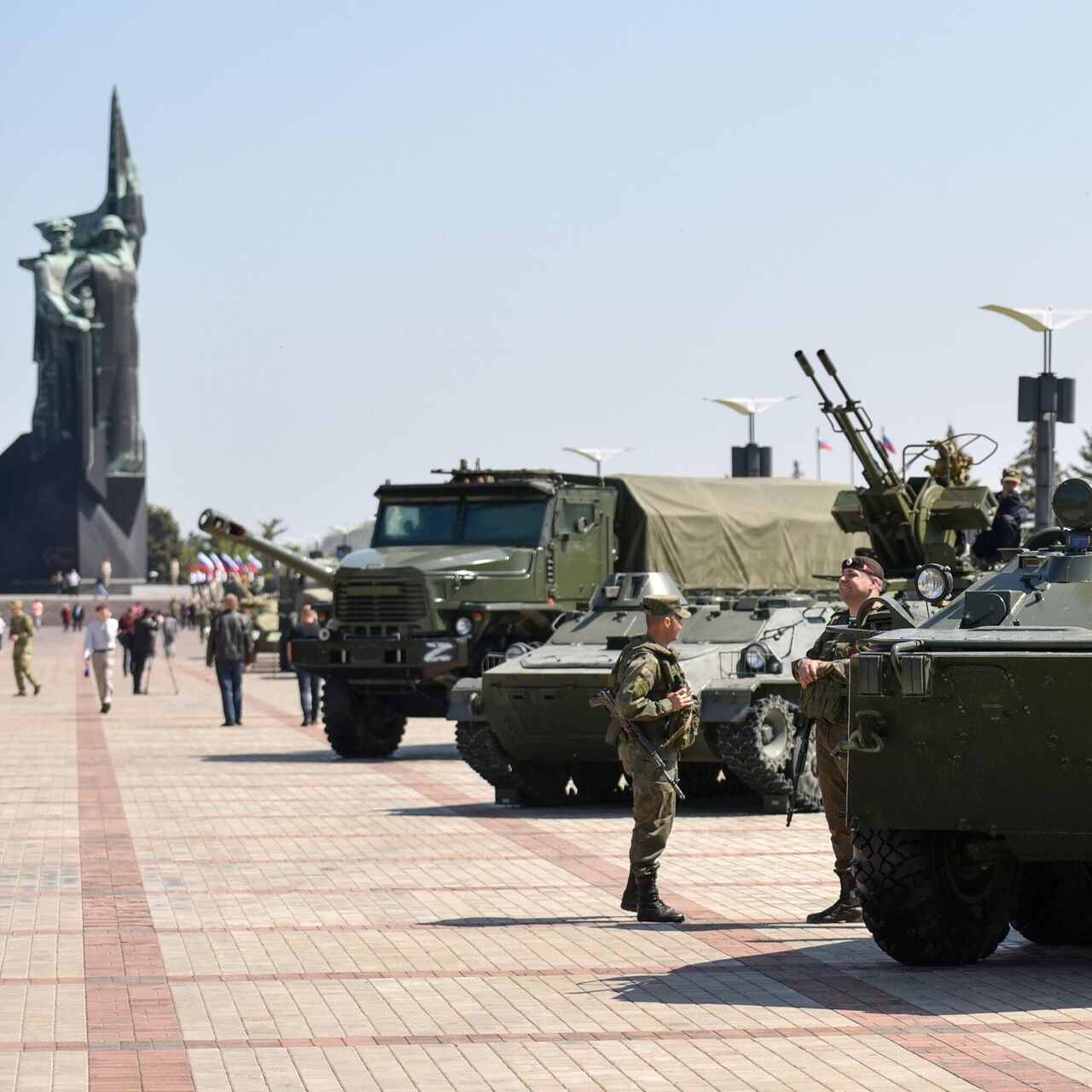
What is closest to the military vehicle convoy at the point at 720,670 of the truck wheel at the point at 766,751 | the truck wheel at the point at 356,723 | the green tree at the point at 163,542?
the truck wheel at the point at 766,751

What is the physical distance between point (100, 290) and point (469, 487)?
250 ft

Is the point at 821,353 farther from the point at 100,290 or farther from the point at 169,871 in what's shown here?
the point at 100,290

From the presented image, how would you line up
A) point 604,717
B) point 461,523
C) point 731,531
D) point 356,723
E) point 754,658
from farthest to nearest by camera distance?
1. point 731,531
2. point 461,523
3. point 356,723
4. point 754,658
5. point 604,717

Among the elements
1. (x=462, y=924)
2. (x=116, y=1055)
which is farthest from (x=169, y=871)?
(x=116, y=1055)

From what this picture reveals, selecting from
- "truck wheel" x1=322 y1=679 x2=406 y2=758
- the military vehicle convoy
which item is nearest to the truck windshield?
"truck wheel" x1=322 y1=679 x2=406 y2=758

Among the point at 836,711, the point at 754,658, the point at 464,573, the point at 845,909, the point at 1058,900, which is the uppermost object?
the point at 464,573

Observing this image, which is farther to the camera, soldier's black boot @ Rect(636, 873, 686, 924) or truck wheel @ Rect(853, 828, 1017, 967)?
soldier's black boot @ Rect(636, 873, 686, 924)

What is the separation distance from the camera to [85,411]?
9738 cm

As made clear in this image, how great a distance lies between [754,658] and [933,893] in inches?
302

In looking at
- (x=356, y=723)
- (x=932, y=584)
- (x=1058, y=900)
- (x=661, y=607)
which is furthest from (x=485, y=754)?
→ (x=1058, y=900)

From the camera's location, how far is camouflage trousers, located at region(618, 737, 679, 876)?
36.3ft

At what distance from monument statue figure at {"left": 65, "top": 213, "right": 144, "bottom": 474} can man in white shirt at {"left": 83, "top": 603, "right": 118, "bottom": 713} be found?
66.6 m

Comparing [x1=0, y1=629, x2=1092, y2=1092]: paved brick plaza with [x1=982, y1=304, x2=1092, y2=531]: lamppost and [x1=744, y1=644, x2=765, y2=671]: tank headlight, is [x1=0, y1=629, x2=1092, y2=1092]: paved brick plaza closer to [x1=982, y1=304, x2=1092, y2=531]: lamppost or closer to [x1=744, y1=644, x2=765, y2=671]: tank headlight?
[x1=744, y1=644, x2=765, y2=671]: tank headlight

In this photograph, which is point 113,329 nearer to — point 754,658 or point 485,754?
point 485,754
